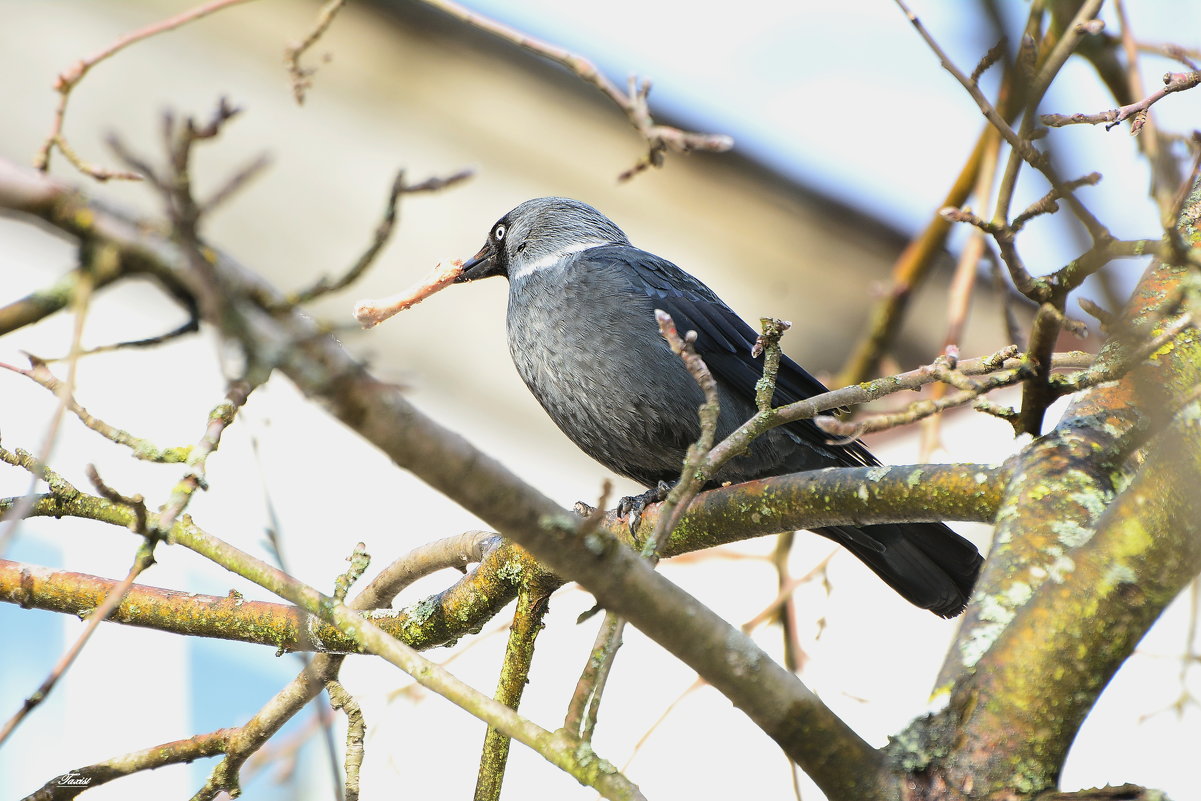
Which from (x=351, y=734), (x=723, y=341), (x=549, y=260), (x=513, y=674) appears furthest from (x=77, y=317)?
(x=549, y=260)

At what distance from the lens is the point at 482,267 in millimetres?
4828

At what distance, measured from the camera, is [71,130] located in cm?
593

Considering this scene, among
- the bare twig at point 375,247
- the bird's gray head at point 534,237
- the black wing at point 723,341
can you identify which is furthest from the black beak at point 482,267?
the bare twig at point 375,247

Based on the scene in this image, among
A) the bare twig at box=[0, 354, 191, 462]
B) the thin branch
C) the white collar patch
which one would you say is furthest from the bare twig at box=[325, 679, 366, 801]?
the white collar patch

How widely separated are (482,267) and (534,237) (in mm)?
259

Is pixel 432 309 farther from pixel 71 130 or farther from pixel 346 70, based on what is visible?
pixel 71 130

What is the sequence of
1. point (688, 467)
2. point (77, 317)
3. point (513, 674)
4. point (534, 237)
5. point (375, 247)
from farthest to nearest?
point (534, 237)
point (513, 674)
point (688, 467)
point (375, 247)
point (77, 317)

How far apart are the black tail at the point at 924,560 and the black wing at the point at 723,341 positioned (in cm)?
26

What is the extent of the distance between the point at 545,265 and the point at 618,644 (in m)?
2.73

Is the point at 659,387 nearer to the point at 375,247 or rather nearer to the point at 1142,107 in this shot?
the point at 1142,107

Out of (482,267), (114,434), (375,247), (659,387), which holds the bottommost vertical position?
(375,247)

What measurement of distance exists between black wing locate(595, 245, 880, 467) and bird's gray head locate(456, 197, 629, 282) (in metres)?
0.60

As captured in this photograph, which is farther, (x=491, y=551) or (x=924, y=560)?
(x=924, y=560)

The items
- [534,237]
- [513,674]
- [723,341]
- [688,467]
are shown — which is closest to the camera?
[688,467]
